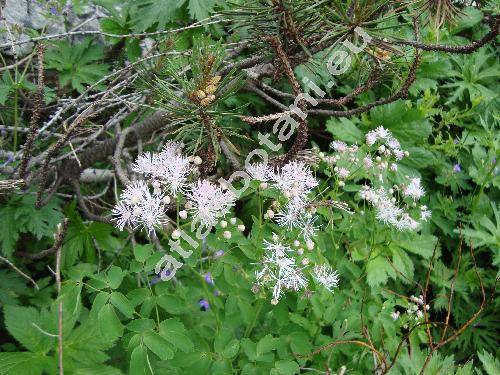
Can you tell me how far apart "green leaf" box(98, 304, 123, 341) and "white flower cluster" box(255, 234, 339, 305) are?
427 millimetres

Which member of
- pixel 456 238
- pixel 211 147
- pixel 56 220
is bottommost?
pixel 456 238

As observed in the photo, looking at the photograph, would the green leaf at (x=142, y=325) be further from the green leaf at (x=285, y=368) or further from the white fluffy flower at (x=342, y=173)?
the white fluffy flower at (x=342, y=173)

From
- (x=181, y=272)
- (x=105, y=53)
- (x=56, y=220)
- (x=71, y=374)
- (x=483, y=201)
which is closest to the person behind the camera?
(x=71, y=374)

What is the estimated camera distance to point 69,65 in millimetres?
2107

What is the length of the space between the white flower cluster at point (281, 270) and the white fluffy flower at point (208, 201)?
7.2 inches

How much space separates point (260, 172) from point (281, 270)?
303 mm

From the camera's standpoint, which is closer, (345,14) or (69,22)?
(345,14)

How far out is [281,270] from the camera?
1.41 meters

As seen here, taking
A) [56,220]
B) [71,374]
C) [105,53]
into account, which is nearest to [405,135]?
[105,53]

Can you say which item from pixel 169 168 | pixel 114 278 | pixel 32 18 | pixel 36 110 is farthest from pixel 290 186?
pixel 32 18

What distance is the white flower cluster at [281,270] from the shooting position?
1407mm

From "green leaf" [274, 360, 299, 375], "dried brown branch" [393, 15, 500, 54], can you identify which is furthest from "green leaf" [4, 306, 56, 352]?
"dried brown branch" [393, 15, 500, 54]

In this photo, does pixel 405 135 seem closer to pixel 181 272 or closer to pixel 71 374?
pixel 181 272

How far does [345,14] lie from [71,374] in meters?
1.37
